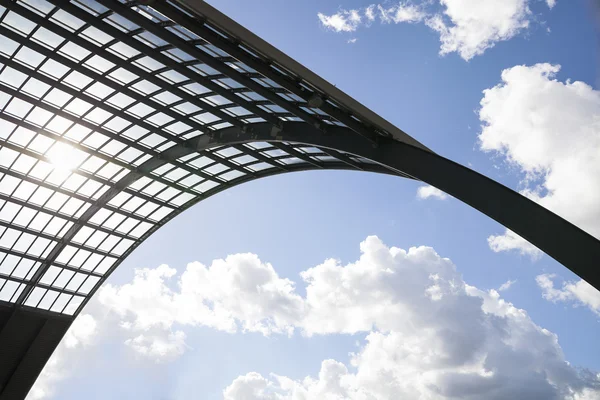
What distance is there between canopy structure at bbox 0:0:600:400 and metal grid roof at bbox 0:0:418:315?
9 cm

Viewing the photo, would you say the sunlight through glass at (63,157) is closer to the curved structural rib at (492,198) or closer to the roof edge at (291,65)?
the curved structural rib at (492,198)

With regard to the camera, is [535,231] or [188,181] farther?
[188,181]

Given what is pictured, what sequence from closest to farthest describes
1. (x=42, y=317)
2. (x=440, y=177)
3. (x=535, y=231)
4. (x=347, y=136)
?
(x=535, y=231), (x=440, y=177), (x=347, y=136), (x=42, y=317)

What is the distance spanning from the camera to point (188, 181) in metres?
39.5

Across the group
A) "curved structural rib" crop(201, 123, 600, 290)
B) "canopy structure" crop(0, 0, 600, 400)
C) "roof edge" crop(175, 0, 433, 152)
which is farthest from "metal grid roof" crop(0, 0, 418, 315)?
"curved structural rib" crop(201, 123, 600, 290)

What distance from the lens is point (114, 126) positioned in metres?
33.3

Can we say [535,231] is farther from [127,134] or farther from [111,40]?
[127,134]

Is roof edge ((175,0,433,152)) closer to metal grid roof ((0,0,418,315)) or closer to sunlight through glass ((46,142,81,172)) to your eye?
metal grid roof ((0,0,418,315))

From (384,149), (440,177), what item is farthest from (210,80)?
(440,177)

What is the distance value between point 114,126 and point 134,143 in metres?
1.96

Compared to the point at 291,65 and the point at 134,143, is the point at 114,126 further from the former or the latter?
the point at 291,65

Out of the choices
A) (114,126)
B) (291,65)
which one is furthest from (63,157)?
(291,65)

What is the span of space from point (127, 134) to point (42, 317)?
23469 millimetres

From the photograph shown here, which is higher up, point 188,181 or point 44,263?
point 188,181
